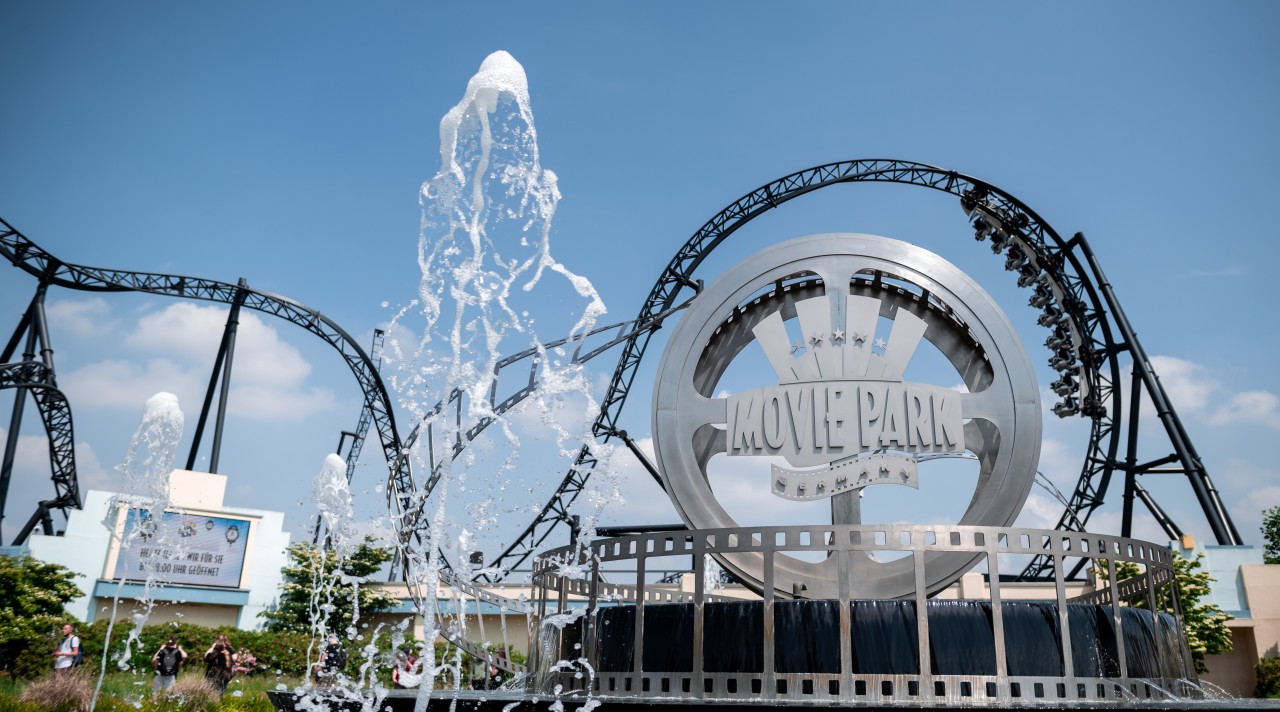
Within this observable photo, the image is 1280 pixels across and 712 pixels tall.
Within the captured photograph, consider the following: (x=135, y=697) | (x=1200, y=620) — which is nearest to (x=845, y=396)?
(x=135, y=697)

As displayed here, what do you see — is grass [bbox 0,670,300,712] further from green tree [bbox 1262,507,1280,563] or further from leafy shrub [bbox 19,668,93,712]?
green tree [bbox 1262,507,1280,563]

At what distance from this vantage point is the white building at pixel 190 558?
1221 inches

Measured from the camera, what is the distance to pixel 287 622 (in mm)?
31547

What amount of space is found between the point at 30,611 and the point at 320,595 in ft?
28.8

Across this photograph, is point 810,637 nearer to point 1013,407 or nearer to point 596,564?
point 596,564

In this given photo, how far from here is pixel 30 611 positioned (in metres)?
24.7

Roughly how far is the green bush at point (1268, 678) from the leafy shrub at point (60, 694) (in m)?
25.7

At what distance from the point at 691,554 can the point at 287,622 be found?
25710 mm

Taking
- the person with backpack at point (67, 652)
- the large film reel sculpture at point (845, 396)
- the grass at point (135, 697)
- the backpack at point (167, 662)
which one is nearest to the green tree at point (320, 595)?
the grass at point (135, 697)

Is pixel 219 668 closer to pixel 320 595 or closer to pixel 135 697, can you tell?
pixel 135 697

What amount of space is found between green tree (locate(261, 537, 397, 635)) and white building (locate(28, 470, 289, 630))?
1199 mm

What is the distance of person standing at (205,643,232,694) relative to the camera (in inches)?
670

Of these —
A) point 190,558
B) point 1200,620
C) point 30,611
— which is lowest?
point 30,611

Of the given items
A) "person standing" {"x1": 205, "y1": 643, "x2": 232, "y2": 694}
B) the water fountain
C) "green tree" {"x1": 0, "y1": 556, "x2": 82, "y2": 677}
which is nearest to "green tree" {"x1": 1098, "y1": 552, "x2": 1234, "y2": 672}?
the water fountain
